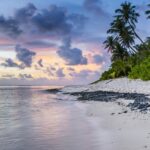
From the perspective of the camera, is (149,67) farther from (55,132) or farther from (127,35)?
(55,132)

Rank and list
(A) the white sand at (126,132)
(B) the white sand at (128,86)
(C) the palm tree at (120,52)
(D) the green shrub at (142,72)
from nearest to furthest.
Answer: (A) the white sand at (126,132), (B) the white sand at (128,86), (D) the green shrub at (142,72), (C) the palm tree at (120,52)

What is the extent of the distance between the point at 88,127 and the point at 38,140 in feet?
9.72

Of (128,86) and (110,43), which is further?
(110,43)

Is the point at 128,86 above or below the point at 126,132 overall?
above

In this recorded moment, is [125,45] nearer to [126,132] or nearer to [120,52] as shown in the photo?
[120,52]

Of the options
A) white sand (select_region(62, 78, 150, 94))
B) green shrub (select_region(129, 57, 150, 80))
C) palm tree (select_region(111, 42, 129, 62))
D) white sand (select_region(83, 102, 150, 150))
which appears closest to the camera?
white sand (select_region(83, 102, 150, 150))

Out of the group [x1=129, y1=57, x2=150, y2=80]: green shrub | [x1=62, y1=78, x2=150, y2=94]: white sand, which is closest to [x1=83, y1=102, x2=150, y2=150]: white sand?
[x1=62, y1=78, x2=150, y2=94]: white sand

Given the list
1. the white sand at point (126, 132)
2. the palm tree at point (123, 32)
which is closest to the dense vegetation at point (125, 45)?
the palm tree at point (123, 32)

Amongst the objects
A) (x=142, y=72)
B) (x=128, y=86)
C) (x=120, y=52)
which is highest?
(x=120, y=52)

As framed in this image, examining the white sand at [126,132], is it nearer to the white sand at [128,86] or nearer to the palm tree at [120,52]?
the white sand at [128,86]

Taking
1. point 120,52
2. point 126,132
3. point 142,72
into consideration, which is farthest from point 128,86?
point 126,132

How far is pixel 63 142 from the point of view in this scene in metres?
10.8

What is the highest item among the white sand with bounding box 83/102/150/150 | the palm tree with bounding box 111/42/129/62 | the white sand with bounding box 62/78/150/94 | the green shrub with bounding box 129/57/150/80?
the palm tree with bounding box 111/42/129/62

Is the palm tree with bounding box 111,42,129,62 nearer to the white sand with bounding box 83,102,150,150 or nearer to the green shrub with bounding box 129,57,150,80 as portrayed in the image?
the green shrub with bounding box 129,57,150,80
